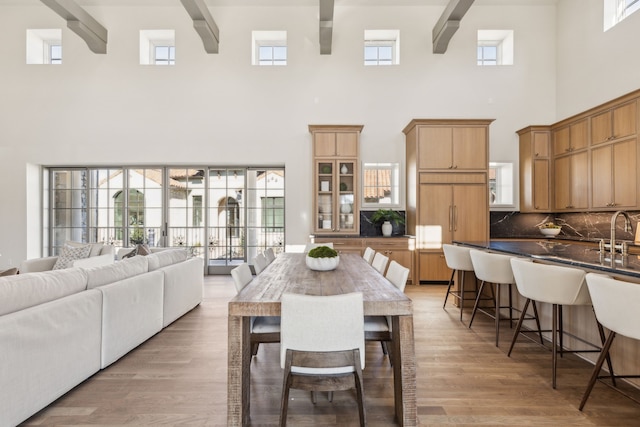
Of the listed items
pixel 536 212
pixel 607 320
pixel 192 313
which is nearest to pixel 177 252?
pixel 192 313

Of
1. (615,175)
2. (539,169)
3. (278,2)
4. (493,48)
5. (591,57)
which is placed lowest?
(615,175)

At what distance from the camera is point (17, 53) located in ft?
18.7

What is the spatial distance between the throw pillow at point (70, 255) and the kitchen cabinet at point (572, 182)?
7373 mm

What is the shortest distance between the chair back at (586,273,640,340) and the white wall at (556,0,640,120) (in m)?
4.50

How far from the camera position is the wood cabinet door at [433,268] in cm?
508

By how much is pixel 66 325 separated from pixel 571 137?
6792mm

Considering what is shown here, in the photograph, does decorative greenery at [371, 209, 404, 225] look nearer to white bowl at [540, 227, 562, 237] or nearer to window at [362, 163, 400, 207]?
window at [362, 163, 400, 207]

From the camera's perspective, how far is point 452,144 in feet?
16.6

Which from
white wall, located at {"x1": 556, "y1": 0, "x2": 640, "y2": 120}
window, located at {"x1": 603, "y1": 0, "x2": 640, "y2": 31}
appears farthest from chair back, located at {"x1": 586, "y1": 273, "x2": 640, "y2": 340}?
window, located at {"x1": 603, "y1": 0, "x2": 640, "y2": 31}

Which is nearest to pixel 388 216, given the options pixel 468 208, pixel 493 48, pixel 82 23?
pixel 468 208

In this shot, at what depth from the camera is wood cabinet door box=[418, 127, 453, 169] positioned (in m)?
5.07

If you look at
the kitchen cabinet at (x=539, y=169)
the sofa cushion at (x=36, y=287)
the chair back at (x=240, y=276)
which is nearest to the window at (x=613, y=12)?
the kitchen cabinet at (x=539, y=169)

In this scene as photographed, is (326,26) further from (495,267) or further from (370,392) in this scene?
(370,392)

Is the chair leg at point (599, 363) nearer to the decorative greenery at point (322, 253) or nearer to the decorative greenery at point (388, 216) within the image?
the decorative greenery at point (322, 253)
